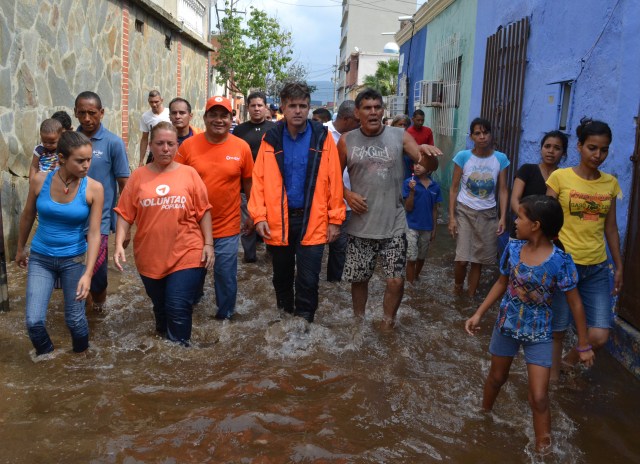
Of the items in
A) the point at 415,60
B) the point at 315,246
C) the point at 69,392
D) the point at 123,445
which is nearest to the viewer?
the point at 123,445

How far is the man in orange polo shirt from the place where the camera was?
5.49 metres

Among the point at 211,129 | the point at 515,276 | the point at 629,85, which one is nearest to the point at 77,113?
the point at 211,129

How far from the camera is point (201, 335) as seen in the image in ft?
18.2

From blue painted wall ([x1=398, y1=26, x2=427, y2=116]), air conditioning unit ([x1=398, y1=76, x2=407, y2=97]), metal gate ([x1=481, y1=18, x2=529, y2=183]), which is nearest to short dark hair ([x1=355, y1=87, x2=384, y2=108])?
metal gate ([x1=481, y1=18, x2=529, y2=183])

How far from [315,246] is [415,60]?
1617 cm

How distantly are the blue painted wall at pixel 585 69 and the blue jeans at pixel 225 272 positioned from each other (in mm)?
3269

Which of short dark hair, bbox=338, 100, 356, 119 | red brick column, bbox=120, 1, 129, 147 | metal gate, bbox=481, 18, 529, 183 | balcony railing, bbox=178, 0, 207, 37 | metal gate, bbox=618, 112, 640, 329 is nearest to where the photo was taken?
metal gate, bbox=618, 112, 640, 329

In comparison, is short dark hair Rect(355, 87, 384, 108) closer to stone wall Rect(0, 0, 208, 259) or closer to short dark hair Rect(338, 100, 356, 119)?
short dark hair Rect(338, 100, 356, 119)

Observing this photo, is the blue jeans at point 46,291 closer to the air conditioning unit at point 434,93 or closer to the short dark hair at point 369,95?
the short dark hair at point 369,95

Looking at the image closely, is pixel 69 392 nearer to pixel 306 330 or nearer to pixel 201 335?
pixel 201 335

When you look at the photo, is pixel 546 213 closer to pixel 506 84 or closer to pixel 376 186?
pixel 376 186

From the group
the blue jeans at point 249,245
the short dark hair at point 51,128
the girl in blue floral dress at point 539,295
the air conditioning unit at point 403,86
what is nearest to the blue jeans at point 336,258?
the blue jeans at point 249,245

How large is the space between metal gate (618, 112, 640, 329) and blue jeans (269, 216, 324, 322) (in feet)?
8.08

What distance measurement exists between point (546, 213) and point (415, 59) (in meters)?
17.6
